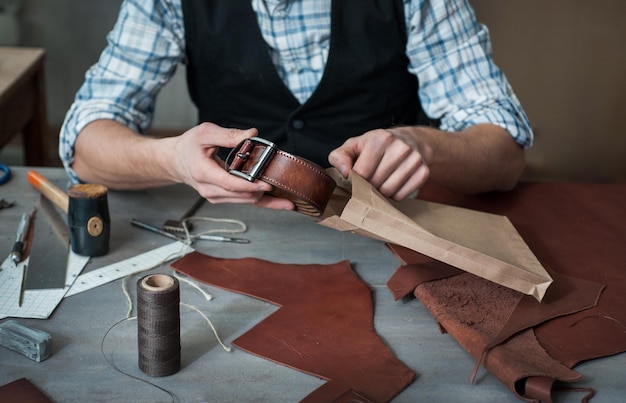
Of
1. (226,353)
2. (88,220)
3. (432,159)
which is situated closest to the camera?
(226,353)

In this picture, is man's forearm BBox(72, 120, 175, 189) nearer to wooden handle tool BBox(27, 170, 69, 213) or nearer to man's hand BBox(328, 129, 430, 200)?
wooden handle tool BBox(27, 170, 69, 213)

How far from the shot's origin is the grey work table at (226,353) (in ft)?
3.36

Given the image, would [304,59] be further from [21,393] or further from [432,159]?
[21,393]

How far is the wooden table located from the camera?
8.48 ft

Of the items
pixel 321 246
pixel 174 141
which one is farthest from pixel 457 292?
pixel 174 141

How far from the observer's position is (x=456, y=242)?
1233mm

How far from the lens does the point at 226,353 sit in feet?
3.64

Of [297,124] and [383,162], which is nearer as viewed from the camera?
[383,162]

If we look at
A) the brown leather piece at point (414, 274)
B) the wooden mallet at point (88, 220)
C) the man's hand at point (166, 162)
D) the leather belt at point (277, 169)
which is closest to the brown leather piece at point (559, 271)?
the brown leather piece at point (414, 274)

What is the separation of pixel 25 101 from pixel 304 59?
1.45 m

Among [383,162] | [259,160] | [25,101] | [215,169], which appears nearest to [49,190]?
[215,169]

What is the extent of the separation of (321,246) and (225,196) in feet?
0.89

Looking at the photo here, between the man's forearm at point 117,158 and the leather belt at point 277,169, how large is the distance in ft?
1.10

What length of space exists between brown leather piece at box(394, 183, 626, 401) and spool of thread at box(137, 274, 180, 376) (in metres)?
0.44
